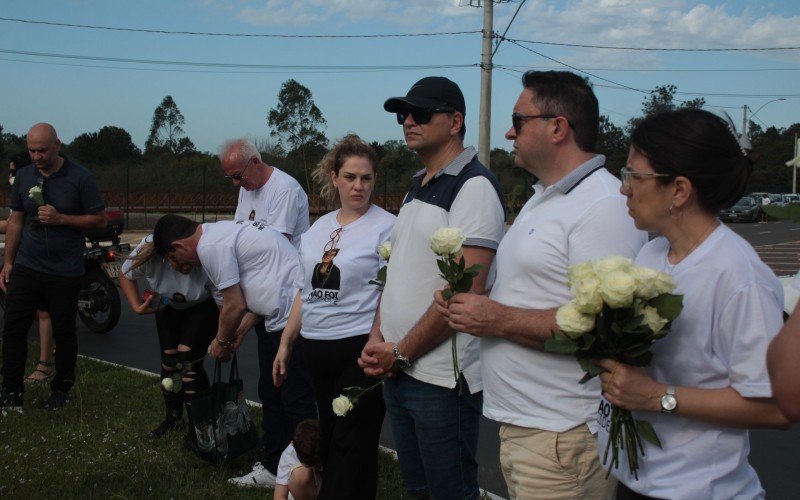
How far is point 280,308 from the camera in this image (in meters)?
4.80

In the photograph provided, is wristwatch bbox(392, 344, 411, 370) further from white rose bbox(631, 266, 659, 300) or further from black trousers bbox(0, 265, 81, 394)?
black trousers bbox(0, 265, 81, 394)

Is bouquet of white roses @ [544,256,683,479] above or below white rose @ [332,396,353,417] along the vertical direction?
above

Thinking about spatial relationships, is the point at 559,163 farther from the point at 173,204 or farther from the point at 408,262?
the point at 173,204

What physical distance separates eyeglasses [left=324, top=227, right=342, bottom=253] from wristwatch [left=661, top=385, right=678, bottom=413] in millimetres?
2216

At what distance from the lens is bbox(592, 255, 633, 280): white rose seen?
2.11m

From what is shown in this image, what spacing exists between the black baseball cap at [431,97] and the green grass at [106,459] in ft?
7.32

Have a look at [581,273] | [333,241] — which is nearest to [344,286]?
[333,241]

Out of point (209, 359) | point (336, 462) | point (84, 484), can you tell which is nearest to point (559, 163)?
point (336, 462)

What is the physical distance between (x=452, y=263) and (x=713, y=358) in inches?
37.5

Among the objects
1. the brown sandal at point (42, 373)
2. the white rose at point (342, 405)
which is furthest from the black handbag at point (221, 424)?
the brown sandal at point (42, 373)

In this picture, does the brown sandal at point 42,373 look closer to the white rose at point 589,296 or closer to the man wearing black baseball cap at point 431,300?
the man wearing black baseball cap at point 431,300

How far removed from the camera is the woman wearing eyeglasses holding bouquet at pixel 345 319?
12.9 ft

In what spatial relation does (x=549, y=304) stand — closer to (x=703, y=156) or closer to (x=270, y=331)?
(x=703, y=156)

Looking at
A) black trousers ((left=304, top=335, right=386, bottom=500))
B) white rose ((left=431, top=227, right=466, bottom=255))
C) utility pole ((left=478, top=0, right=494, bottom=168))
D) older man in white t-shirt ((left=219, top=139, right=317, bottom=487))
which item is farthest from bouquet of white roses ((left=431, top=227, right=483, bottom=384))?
utility pole ((left=478, top=0, right=494, bottom=168))
